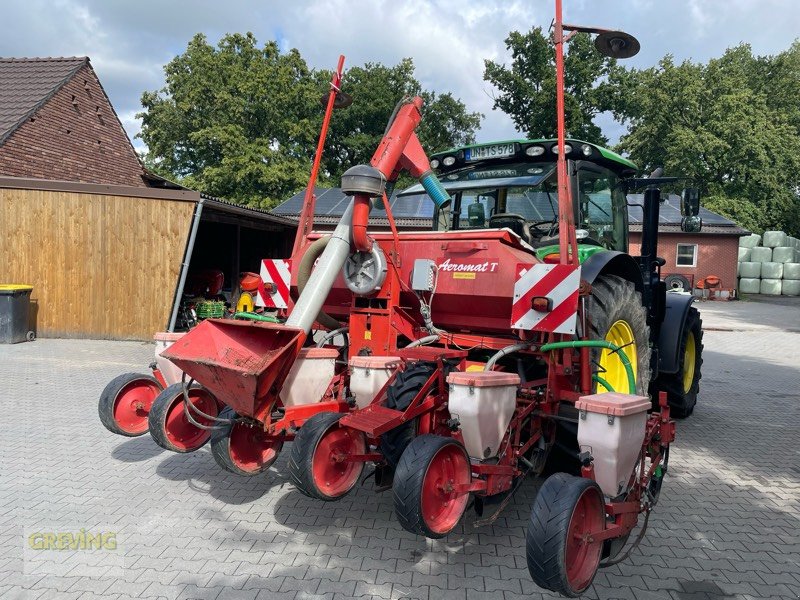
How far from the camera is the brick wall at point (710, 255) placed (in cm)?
2697

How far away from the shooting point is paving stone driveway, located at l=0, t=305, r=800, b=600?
3107 millimetres

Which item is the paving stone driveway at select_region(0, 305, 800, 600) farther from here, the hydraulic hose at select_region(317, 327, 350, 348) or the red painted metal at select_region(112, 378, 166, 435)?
the hydraulic hose at select_region(317, 327, 350, 348)

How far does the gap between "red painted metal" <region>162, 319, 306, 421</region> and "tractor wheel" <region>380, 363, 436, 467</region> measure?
613 millimetres

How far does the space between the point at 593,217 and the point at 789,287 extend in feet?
98.8

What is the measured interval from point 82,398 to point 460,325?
16.7 ft

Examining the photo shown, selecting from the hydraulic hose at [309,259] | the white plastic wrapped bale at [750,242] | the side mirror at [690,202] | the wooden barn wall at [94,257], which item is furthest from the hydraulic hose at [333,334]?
the white plastic wrapped bale at [750,242]

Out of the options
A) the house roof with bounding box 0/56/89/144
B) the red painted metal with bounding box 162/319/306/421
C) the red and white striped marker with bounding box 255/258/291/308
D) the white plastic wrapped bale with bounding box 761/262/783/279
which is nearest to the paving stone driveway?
the red painted metal with bounding box 162/319/306/421

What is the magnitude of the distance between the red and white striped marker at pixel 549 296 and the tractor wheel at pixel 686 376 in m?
3.20

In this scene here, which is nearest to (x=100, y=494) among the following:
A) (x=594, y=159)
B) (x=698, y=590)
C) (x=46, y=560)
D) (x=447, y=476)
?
(x=46, y=560)

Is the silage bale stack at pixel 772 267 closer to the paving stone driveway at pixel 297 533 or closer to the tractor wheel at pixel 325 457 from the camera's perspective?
the paving stone driveway at pixel 297 533

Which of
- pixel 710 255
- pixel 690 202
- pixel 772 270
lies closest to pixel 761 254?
pixel 772 270

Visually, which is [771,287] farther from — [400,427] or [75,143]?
[400,427]

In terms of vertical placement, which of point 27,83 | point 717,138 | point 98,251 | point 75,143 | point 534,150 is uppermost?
point 717,138

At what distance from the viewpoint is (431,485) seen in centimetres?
280
